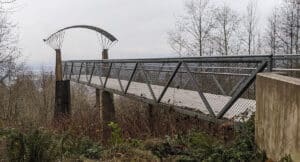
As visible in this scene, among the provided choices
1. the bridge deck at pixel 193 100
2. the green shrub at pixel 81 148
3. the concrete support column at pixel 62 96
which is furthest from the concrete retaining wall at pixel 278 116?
the concrete support column at pixel 62 96

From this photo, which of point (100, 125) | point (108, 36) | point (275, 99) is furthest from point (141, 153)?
point (108, 36)

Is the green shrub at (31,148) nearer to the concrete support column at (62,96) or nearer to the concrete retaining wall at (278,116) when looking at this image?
the concrete retaining wall at (278,116)

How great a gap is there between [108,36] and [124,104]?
4401 mm

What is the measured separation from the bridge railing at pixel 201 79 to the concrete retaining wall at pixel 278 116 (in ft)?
2.34

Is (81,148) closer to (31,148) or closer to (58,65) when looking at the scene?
(31,148)

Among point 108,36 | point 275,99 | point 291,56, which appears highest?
point 108,36

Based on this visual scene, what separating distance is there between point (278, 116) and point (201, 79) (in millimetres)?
3671

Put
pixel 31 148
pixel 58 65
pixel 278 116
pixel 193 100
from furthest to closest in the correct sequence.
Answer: pixel 58 65, pixel 193 100, pixel 31 148, pixel 278 116

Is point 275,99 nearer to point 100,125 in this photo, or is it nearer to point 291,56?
point 291,56

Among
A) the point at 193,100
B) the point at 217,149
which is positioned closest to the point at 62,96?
the point at 193,100

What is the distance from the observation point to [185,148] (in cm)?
596

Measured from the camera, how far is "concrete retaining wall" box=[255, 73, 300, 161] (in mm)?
3561

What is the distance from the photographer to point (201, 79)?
7.73 meters

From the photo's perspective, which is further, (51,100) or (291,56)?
(51,100)
